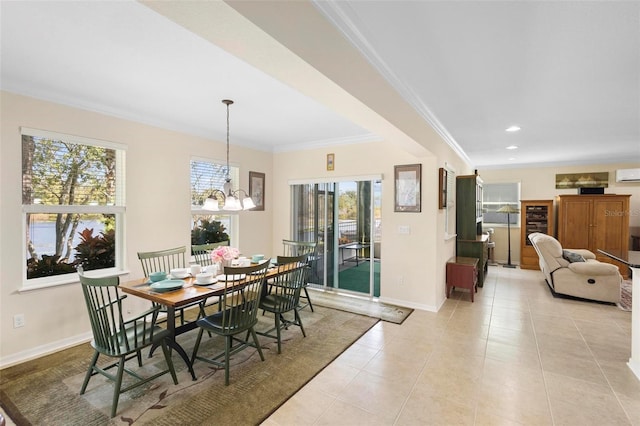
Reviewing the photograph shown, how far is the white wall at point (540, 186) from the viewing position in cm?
639

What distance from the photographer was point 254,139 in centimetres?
497

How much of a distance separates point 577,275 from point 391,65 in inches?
187

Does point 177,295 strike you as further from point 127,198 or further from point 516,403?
point 516,403

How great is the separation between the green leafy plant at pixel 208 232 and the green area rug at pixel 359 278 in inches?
83.1

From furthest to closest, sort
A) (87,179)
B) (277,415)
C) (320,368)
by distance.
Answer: (87,179), (320,368), (277,415)

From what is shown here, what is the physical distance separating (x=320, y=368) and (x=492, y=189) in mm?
7122

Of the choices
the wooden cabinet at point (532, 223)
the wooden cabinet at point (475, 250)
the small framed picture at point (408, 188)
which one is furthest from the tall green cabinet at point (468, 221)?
the wooden cabinet at point (532, 223)

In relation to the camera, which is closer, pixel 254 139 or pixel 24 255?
pixel 24 255

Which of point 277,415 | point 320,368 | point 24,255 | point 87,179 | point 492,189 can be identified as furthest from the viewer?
point 492,189

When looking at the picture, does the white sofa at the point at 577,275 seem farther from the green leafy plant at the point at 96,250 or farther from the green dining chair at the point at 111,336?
the green leafy plant at the point at 96,250

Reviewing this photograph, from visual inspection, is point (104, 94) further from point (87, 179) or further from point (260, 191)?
point (260, 191)

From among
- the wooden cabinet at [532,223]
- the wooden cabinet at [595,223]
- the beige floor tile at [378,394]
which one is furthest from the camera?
the wooden cabinet at [532,223]

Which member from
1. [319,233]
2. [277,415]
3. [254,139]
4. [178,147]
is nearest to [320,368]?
[277,415]

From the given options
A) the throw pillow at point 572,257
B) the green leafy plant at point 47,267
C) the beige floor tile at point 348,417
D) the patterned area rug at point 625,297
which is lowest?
the beige floor tile at point 348,417
